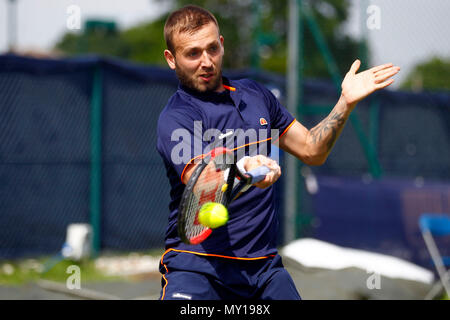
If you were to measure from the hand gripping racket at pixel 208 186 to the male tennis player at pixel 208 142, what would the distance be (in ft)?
0.44

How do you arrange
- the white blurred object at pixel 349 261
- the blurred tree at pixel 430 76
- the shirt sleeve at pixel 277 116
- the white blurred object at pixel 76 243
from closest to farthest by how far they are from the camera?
1. the shirt sleeve at pixel 277 116
2. the white blurred object at pixel 349 261
3. the white blurred object at pixel 76 243
4. the blurred tree at pixel 430 76

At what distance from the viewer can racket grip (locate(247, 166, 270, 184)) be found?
2395mm

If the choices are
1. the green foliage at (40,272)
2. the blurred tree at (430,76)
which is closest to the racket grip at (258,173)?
the green foliage at (40,272)

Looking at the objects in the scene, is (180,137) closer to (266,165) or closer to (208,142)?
(208,142)

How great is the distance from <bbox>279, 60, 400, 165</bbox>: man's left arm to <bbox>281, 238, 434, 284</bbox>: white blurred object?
2929mm

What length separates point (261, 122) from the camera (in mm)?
2854

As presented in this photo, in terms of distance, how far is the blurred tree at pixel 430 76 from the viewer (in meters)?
8.13

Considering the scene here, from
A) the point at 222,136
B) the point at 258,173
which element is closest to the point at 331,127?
the point at 222,136

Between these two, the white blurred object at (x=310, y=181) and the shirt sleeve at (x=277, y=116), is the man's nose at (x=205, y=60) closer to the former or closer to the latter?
the shirt sleeve at (x=277, y=116)

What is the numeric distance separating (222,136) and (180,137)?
0.23 m

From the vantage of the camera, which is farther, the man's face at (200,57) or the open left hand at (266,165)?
the man's face at (200,57)

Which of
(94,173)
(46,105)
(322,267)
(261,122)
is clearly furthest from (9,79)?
(261,122)

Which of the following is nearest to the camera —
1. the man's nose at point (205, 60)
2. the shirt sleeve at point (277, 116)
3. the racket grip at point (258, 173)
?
the racket grip at point (258, 173)

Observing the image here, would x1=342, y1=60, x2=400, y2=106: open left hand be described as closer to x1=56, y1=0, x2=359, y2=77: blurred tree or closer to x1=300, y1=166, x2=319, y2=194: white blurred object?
x1=300, y1=166, x2=319, y2=194: white blurred object
